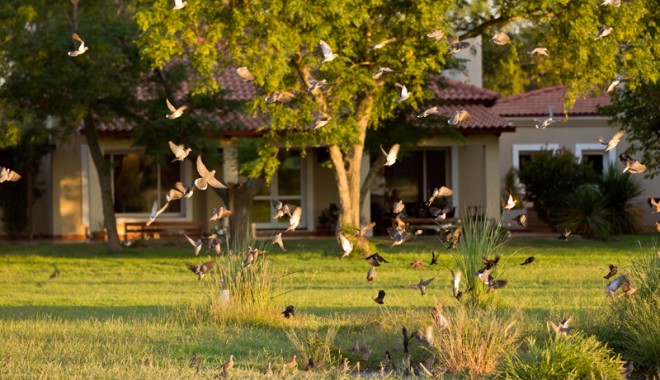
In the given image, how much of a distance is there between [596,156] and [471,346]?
26.5m

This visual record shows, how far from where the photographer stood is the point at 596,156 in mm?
34750

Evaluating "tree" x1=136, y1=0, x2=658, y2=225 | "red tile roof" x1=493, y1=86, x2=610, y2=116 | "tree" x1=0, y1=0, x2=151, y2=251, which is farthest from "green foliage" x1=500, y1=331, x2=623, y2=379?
"red tile roof" x1=493, y1=86, x2=610, y2=116

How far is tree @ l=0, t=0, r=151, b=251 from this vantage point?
75.2 feet

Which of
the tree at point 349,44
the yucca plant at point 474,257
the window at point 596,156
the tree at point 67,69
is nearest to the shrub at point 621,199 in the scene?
the window at point 596,156

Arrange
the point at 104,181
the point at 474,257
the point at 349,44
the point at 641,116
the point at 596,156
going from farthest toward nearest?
the point at 596,156
the point at 104,181
the point at 641,116
the point at 349,44
the point at 474,257

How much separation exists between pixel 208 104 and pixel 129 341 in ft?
48.8

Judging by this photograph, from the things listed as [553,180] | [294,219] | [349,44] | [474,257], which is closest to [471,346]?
[294,219]

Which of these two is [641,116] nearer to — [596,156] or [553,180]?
[553,180]

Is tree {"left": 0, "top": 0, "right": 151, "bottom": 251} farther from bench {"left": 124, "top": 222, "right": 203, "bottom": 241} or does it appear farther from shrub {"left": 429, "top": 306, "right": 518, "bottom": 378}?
shrub {"left": 429, "top": 306, "right": 518, "bottom": 378}

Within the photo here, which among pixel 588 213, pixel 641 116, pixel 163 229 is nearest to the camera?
pixel 641 116

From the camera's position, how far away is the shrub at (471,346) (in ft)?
30.0

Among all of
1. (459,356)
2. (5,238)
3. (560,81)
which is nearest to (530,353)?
(459,356)

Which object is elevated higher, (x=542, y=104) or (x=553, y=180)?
(x=542, y=104)

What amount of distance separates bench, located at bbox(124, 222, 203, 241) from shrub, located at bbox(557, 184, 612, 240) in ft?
30.1
